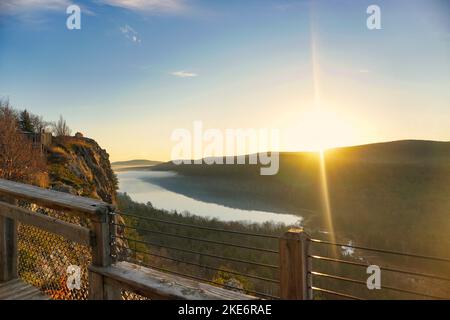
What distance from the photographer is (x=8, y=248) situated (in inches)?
155

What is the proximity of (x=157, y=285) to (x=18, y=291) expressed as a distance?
6.78 ft

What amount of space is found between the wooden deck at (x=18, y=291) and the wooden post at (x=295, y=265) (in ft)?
8.66

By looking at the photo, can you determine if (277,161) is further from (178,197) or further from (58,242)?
(58,242)

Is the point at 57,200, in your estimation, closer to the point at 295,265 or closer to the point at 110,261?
the point at 110,261

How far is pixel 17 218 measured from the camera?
3.66 metres

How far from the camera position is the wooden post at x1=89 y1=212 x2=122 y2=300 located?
291 cm

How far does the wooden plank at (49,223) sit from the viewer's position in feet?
9.94

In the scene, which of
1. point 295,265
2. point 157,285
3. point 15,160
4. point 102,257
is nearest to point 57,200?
point 102,257

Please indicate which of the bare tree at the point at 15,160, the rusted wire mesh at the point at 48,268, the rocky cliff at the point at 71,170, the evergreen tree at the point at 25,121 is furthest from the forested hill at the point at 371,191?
the rusted wire mesh at the point at 48,268

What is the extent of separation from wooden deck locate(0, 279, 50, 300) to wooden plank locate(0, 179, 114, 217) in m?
1.04

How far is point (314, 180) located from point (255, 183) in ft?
79.6

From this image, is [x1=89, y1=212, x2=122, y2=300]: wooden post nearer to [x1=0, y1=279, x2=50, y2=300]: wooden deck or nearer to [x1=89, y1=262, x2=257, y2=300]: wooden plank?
[x1=89, y1=262, x2=257, y2=300]: wooden plank

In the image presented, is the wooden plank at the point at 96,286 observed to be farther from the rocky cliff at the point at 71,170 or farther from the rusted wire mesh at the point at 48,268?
the rocky cliff at the point at 71,170
